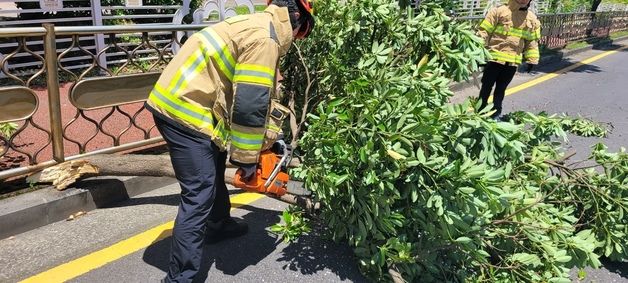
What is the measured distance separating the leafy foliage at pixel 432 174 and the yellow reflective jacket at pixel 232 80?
50 centimetres

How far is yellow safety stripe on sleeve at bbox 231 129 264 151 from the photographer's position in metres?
2.57

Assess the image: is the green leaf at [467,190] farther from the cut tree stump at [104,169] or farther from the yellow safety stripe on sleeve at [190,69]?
the cut tree stump at [104,169]

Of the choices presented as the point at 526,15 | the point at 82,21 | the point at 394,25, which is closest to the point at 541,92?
the point at 526,15

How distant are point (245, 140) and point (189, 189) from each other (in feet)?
1.40

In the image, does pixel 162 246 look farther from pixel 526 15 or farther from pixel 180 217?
pixel 526 15

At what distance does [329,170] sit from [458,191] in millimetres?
711

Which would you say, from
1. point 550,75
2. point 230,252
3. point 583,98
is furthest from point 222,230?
point 550,75

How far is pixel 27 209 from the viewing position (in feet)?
11.2

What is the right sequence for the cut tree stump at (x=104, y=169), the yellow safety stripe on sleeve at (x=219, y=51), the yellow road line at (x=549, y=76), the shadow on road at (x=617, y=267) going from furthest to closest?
1. the yellow road line at (x=549, y=76)
2. the cut tree stump at (x=104, y=169)
3. the shadow on road at (x=617, y=267)
4. the yellow safety stripe on sleeve at (x=219, y=51)

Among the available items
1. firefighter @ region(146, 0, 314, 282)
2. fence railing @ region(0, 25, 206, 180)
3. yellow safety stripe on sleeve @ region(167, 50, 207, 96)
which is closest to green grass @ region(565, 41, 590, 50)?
fence railing @ region(0, 25, 206, 180)

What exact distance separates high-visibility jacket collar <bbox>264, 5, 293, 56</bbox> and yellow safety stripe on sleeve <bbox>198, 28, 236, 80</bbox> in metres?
0.26

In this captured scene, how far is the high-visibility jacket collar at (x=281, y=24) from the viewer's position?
2.59 m

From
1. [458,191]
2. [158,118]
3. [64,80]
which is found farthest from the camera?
[64,80]

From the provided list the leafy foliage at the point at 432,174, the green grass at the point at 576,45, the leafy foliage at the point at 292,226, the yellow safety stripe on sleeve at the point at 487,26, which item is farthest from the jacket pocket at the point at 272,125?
the green grass at the point at 576,45
